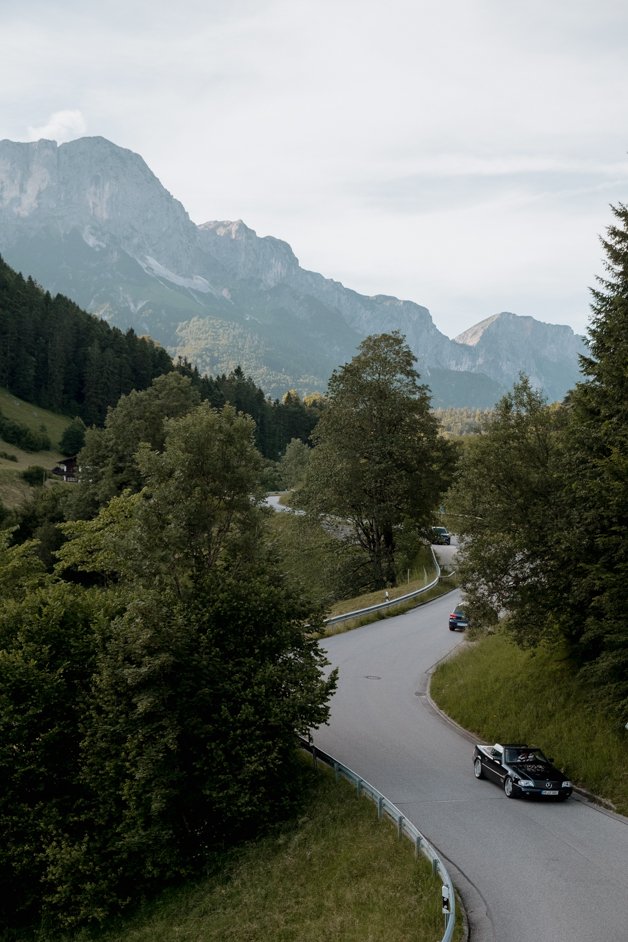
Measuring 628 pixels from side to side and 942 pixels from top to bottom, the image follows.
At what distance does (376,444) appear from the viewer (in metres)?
42.1

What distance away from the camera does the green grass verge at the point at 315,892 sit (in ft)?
43.7

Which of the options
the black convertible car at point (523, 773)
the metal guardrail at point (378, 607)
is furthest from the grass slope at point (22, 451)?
the black convertible car at point (523, 773)

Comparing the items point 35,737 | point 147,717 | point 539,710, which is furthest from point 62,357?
point 539,710

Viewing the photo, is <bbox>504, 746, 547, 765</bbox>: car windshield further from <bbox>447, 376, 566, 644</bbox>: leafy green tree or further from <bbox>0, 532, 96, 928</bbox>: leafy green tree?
<bbox>0, 532, 96, 928</bbox>: leafy green tree

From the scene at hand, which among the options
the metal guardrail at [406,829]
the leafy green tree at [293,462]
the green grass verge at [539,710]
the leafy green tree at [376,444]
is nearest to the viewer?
the metal guardrail at [406,829]

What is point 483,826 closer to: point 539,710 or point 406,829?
point 406,829

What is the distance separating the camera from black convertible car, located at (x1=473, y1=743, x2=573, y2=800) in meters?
18.0

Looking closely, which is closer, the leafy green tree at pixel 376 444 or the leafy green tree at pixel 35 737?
the leafy green tree at pixel 35 737

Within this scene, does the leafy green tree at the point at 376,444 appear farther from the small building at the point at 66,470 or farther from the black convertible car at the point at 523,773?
the small building at the point at 66,470

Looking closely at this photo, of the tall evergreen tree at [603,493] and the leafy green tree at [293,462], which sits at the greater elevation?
the tall evergreen tree at [603,493]

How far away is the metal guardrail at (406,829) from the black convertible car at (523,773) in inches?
136

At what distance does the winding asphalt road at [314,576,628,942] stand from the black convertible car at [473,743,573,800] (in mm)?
318

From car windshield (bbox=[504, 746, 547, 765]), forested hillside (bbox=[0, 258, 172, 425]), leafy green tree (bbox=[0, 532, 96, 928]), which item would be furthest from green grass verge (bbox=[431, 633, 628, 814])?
forested hillside (bbox=[0, 258, 172, 425])

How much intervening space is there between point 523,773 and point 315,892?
20.9 ft
